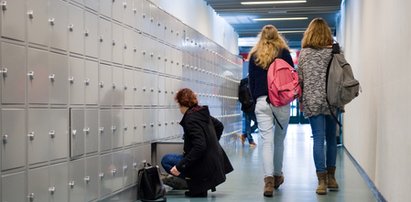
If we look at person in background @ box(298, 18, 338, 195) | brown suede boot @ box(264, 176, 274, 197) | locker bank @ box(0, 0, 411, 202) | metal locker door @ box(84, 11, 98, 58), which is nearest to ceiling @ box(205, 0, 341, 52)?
locker bank @ box(0, 0, 411, 202)

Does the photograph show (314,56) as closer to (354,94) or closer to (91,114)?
(354,94)

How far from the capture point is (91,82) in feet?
13.4

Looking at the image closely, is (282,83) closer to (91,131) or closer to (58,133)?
(91,131)

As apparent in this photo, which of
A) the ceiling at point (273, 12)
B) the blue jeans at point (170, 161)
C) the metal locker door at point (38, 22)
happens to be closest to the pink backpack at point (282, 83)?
the blue jeans at point (170, 161)

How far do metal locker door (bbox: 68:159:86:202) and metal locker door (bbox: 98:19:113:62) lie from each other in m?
0.90

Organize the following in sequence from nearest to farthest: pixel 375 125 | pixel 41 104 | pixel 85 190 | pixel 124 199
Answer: pixel 41 104
pixel 85 190
pixel 124 199
pixel 375 125

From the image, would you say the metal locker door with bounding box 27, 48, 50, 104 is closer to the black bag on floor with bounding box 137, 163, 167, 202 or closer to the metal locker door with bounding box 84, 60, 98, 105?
the metal locker door with bounding box 84, 60, 98, 105

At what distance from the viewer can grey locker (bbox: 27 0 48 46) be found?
10.2 feet

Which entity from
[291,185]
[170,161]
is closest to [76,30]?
[170,161]

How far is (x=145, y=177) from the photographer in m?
4.85

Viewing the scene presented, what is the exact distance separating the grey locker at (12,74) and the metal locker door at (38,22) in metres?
0.15

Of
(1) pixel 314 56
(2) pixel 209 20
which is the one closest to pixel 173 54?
(1) pixel 314 56

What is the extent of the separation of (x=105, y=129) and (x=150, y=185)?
745 mm

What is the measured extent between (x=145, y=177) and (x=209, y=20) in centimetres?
661
